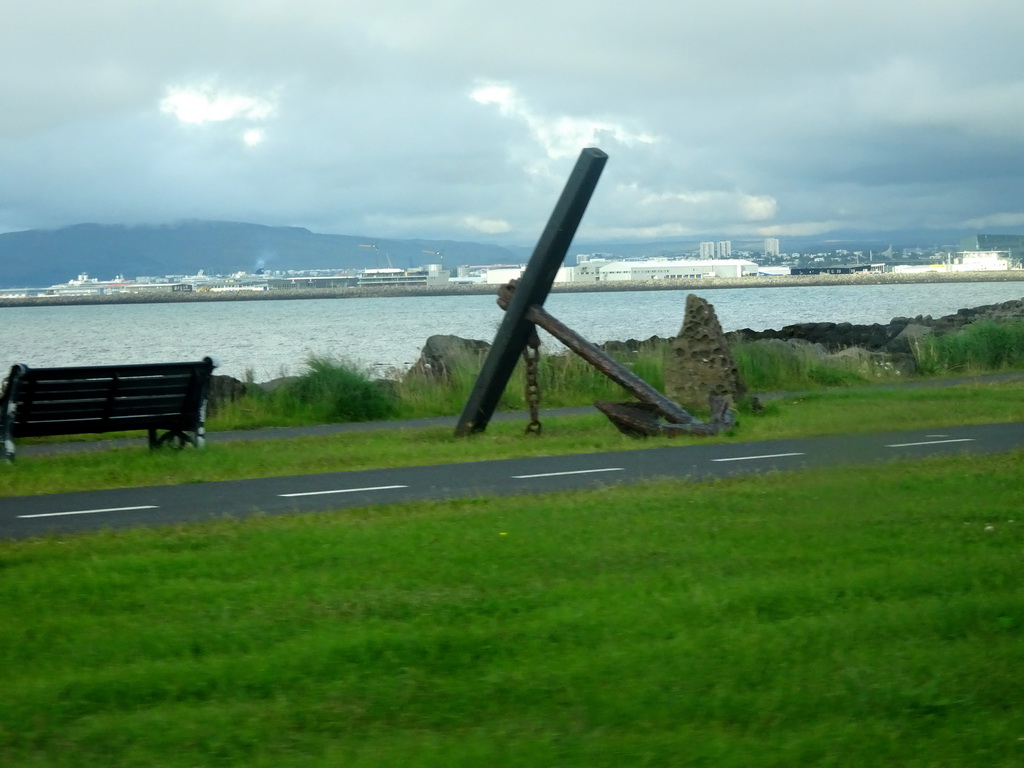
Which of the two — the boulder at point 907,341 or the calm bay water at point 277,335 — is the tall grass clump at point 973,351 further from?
the calm bay water at point 277,335

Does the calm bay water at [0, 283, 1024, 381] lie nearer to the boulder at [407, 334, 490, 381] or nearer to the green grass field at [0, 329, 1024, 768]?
the boulder at [407, 334, 490, 381]

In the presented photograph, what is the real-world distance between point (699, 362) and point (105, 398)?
8.51 meters

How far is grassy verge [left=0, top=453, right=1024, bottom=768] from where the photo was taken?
14.3 ft

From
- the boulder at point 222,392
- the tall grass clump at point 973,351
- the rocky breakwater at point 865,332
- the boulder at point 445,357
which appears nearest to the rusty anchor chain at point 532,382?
the boulder at point 222,392

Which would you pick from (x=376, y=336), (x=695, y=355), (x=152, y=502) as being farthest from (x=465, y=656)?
(x=376, y=336)

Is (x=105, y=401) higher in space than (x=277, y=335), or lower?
lower

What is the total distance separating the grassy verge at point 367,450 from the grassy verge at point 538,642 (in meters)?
3.28

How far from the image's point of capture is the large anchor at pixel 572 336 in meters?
14.1

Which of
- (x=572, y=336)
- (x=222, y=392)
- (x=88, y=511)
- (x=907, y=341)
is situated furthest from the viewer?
(x=907, y=341)

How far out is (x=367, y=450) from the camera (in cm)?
1379

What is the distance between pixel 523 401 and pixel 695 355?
2832 millimetres

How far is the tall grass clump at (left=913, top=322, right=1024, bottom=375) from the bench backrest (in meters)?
16.3

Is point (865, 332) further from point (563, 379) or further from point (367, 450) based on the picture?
point (367, 450)

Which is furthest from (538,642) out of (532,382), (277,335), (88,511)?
(277,335)
